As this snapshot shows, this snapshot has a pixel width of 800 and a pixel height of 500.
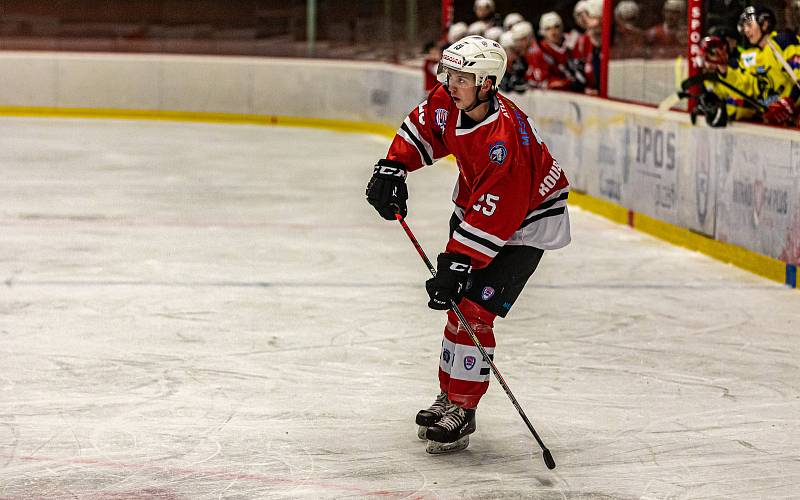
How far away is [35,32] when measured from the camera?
18188 mm

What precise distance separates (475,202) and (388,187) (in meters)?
0.39

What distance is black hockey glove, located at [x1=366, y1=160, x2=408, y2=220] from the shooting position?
182 inches

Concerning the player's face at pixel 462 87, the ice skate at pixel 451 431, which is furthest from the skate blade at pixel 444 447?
the player's face at pixel 462 87

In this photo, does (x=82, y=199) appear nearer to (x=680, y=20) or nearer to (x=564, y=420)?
(x=680, y=20)

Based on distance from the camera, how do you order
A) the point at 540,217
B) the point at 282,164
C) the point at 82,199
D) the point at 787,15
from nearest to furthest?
1. the point at 540,217
2. the point at 787,15
3. the point at 82,199
4. the point at 282,164

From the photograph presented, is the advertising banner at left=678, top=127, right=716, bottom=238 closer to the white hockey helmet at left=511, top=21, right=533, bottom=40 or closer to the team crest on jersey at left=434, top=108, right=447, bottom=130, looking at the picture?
the white hockey helmet at left=511, top=21, right=533, bottom=40

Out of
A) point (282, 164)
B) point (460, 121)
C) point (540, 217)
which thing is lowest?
point (282, 164)

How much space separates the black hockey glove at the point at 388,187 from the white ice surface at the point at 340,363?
2.66 ft

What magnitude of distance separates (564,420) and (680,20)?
17.1 feet

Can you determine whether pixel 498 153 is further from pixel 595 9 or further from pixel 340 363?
pixel 595 9

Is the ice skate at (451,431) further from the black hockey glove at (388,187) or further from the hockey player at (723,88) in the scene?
the hockey player at (723,88)

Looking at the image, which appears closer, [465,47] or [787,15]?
[465,47]

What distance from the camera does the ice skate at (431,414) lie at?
462cm

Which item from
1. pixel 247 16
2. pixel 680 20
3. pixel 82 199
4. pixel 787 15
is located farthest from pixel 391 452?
pixel 247 16
